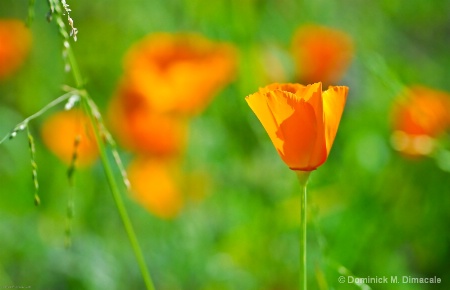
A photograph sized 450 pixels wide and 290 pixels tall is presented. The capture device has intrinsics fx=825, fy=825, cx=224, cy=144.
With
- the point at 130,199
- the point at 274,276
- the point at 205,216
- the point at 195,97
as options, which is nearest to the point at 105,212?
the point at 130,199

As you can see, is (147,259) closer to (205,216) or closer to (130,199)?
(205,216)

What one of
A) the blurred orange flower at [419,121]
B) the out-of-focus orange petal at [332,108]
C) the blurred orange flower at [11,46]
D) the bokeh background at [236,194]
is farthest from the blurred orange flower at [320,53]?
the out-of-focus orange petal at [332,108]

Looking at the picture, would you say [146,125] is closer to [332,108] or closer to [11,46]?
[11,46]

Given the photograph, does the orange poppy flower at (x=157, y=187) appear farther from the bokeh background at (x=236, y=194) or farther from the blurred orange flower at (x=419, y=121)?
the blurred orange flower at (x=419, y=121)

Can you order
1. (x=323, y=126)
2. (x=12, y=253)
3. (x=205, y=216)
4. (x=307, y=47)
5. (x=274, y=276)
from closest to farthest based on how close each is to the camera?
(x=323, y=126) → (x=274, y=276) → (x=12, y=253) → (x=205, y=216) → (x=307, y=47)

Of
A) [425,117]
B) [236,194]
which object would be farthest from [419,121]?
[236,194]

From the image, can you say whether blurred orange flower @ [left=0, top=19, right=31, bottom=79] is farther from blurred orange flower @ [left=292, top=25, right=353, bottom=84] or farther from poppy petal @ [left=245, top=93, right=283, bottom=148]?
poppy petal @ [left=245, top=93, right=283, bottom=148]
